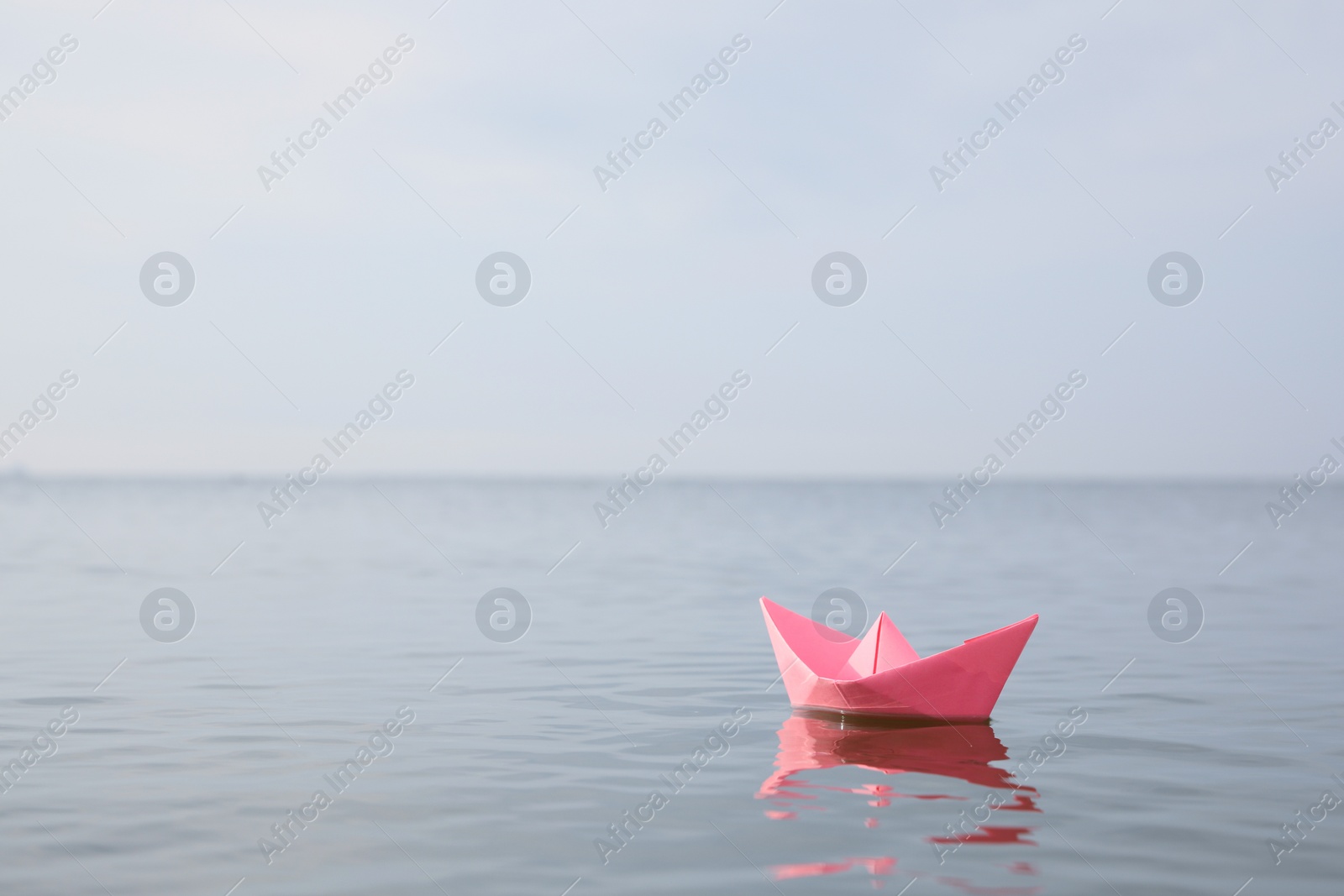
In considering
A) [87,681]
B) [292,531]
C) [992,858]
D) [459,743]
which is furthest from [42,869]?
[292,531]

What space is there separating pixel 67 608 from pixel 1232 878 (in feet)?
47.8

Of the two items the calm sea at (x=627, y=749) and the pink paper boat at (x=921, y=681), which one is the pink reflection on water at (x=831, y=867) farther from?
the pink paper boat at (x=921, y=681)

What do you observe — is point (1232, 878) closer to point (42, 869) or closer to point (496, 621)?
point (42, 869)

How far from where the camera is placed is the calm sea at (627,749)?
484 cm

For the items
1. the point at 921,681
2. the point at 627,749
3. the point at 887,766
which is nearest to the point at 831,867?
the point at 887,766

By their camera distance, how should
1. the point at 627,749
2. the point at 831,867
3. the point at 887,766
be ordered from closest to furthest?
1. the point at 831,867
2. the point at 887,766
3. the point at 627,749

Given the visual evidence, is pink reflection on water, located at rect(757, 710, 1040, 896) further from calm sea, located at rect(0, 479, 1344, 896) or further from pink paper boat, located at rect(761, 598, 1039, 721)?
pink paper boat, located at rect(761, 598, 1039, 721)

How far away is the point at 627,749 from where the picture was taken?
278 inches

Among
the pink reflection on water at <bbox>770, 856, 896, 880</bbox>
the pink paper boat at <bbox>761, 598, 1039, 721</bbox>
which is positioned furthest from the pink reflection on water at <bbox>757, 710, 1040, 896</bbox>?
the pink paper boat at <bbox>761, 598, 1039, 721</bbox>

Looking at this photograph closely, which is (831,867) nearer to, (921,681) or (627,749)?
(627,749)

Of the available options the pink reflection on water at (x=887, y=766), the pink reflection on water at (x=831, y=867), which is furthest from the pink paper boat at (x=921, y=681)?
the pink reflection on water at (x=831, y=867)

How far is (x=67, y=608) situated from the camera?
563 inches

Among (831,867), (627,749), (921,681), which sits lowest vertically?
(831,867)

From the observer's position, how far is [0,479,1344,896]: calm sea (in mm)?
4844
